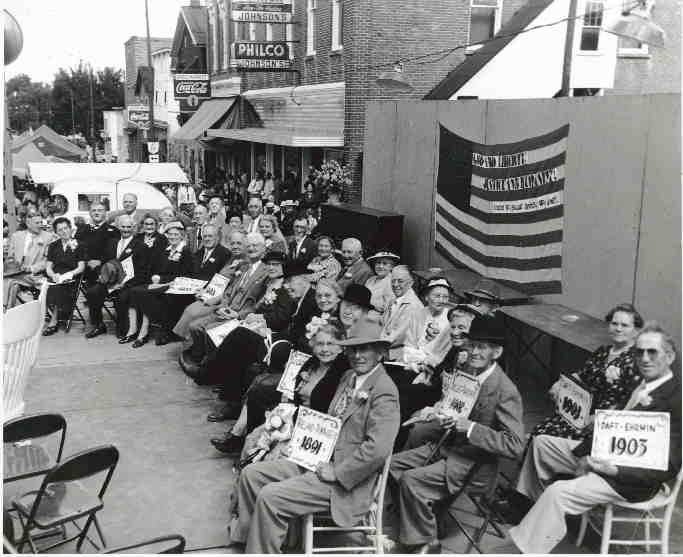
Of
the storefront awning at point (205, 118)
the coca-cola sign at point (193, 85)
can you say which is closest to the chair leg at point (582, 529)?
the storefront awning at point (205, 118)

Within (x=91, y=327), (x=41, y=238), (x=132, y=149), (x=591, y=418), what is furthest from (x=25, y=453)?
(x=132, y=149)

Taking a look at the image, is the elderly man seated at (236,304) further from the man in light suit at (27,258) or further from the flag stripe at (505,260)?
the man in light suit at (27,258)

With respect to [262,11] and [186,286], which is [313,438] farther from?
[262,11]

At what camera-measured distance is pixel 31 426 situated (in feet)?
16.4

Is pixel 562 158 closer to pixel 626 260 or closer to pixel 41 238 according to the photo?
pixel 626 260

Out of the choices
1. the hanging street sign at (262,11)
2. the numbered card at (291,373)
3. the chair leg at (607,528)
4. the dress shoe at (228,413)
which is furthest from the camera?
the hanging street sign at (262,11)

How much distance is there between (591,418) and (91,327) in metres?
7.72

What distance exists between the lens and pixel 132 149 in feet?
169

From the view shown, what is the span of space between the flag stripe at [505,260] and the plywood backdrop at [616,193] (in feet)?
0.90

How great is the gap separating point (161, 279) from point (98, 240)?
1.49m

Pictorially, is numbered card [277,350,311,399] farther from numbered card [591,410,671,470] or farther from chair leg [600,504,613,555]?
Answer: chair leg [600,504,613,555]

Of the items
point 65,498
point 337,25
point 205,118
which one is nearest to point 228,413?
point 65,498

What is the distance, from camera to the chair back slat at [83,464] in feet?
13.2

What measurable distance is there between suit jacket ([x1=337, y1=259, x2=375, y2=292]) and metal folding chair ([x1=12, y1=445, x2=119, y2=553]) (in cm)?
414
